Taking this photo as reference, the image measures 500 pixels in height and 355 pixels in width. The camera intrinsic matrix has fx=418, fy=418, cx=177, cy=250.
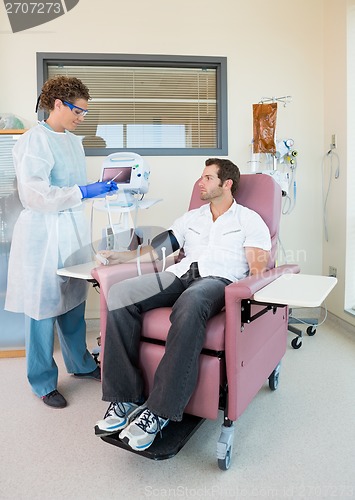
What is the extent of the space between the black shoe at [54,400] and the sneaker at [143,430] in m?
0.65

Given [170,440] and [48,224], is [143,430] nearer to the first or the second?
[170,440]

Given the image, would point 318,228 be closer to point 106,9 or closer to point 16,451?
point 106,9

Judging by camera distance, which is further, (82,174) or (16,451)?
(82,174)

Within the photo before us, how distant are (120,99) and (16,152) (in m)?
1.34

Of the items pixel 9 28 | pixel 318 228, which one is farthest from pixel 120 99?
pixel 318 228

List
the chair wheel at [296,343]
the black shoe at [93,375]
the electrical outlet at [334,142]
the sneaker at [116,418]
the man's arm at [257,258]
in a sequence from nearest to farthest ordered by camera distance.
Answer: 1. the sneaker at [116,418]
2. the man's arm at [257,258]
3. the black shoe at [93,375]
4. the chair wheel at [296,343]
5. the electrical outlet at [334,142]

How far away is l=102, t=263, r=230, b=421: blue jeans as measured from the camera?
4.77 ft

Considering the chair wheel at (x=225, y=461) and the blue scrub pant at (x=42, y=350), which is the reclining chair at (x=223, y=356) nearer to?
the chair wheel at (x=225, y=461)

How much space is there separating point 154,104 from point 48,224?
5.08 feet

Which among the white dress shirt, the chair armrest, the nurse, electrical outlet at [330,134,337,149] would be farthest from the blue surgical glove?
electrical outlet at [330,134,337,149]

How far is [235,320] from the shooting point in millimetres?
1481

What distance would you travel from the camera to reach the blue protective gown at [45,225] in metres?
1.91

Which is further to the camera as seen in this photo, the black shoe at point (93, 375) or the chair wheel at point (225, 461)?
the black shoe at point (93, 375)

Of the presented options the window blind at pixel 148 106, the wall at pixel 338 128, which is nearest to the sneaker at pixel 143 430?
the wall at pixel 338 128
